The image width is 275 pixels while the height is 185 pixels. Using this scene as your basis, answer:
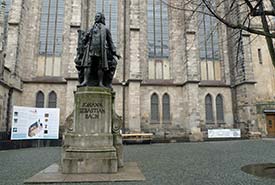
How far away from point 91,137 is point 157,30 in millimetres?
18751

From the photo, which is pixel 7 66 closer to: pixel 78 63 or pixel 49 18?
pixel 49 18

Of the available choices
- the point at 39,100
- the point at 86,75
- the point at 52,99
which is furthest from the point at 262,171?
the point at 39,100

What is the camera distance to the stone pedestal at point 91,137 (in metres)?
5.66

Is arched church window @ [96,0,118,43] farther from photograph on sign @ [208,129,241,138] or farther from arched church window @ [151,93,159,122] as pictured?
photograph on sign @ [208,129,241,138]

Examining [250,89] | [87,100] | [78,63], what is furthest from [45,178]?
[250,89]

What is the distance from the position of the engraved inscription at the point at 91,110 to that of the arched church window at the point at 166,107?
1527 cm

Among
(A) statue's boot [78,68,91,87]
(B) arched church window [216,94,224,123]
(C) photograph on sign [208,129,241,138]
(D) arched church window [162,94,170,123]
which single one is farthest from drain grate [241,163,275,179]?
(B) arched church window [216,94,224,123]

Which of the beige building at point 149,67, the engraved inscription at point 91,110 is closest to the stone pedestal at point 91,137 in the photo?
the engraved inscription at point 91,110

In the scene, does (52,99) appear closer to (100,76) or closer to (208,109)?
(100,76)

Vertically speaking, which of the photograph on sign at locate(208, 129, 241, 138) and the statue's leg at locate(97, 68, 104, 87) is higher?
the statue's leg at locate(97, 68, 104, 87)

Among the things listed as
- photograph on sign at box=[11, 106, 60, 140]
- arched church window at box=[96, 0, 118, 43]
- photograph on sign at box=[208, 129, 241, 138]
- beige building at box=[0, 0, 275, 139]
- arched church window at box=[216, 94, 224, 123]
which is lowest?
photograph on sign at box=[208, 129, 241, 138]

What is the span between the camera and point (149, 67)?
21.9 metres

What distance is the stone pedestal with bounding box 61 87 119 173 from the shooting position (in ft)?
18.6

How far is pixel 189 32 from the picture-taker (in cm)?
2055
